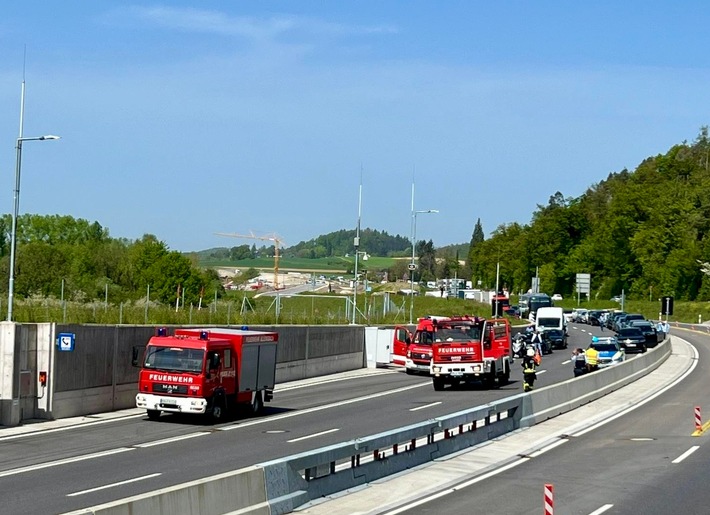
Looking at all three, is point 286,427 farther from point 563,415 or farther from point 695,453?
point 695,453

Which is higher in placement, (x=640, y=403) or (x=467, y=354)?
(x=467, y=354)

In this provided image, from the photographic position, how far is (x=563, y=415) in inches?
1213

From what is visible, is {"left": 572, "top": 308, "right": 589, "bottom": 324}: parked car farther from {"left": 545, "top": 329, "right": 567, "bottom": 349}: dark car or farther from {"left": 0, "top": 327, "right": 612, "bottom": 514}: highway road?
{"left": 0, "top": 327, "right": 612, "bottom": 514}: highway road

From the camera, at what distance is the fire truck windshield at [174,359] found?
2916 centimetres

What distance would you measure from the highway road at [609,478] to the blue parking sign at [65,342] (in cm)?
1371

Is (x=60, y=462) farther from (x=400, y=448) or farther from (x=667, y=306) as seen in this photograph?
(x=667, y=306)

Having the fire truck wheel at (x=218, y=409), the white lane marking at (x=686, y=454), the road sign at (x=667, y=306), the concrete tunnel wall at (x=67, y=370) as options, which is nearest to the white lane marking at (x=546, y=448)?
the white lane marking at (x=686, y=454)

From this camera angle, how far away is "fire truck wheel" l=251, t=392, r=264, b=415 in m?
32.3

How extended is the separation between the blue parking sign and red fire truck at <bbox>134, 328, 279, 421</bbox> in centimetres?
183

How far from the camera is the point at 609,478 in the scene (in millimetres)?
19500

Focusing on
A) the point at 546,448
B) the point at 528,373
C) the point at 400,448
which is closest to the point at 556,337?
the point at 528,373

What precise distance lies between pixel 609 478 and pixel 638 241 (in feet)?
437

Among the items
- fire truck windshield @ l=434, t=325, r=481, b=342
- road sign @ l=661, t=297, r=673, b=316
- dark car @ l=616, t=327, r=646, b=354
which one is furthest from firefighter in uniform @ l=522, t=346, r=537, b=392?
road sign @ l=661, t=297, r=673, b=316

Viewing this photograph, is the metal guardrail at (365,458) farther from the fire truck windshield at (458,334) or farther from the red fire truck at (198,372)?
the fire truck windshield at (458,334)
